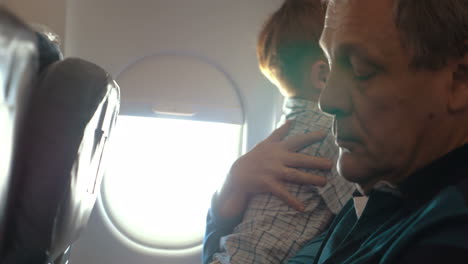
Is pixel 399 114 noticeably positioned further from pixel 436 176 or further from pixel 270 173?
pixel 270 173

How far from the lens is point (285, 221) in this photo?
4.04 ft

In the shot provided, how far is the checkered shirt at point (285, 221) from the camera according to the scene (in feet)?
3.88

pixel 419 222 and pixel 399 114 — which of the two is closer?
pixel 419 222

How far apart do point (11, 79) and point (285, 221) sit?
909mm

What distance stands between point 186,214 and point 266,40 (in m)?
0.76

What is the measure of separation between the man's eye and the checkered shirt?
1.73 feet

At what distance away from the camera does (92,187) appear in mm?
806

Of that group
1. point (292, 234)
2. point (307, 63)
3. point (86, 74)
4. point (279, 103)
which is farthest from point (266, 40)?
point (86, 74)

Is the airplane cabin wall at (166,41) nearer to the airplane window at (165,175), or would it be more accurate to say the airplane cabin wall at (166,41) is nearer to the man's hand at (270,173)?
the airplane window at (165,175)

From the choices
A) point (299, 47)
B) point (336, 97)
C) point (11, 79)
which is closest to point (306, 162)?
point (299, 47)

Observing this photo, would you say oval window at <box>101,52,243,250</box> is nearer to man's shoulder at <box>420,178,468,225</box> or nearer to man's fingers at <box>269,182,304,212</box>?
man's fingers at <box>269,182,304,212</box>

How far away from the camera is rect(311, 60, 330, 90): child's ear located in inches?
57.5

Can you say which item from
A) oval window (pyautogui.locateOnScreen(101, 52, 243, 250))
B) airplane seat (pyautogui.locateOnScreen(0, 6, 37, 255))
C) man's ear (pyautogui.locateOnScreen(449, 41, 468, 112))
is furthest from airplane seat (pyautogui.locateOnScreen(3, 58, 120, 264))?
oval window (pyautogui.locateOnScreen(101, 52, 243, 250))

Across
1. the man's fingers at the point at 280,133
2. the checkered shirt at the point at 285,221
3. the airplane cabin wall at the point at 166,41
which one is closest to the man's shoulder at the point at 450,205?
the checkered shirt at the point at 285,221
